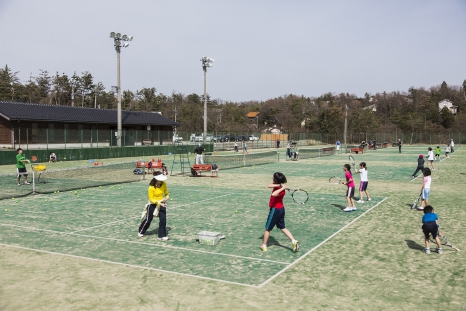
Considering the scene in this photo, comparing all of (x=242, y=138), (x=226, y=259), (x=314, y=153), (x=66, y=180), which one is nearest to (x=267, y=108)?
(x=242, y=138)

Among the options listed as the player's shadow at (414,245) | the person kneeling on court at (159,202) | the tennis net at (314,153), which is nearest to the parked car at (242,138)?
the tennis net at (314,153)

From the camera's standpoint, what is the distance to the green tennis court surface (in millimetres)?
9680

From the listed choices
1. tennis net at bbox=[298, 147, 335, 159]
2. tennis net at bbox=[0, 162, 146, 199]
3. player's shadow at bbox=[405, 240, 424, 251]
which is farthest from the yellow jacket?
tennis net at bbox=[298, 147, 335, 159]

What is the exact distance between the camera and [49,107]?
200 feet

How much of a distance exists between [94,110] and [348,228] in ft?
193

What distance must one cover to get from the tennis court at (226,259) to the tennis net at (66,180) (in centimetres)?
323

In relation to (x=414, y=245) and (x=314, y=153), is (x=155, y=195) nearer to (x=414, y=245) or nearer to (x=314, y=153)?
(x=414, y=245)

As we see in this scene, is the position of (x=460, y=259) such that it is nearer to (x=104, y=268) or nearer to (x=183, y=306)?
(x=183, y=306)

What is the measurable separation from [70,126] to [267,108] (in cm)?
10664

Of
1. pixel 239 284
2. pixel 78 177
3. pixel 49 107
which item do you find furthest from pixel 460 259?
pixel 49 107

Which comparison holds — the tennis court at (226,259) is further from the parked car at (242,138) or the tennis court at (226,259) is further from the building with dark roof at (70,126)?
the parked car at (242,138)

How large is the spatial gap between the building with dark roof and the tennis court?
31968 millimetres

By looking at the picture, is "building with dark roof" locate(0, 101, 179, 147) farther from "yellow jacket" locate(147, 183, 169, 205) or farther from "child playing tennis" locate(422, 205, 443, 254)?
"child playing tennis" locate(422, 205, 443, 254)

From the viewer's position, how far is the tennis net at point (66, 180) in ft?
69.5
